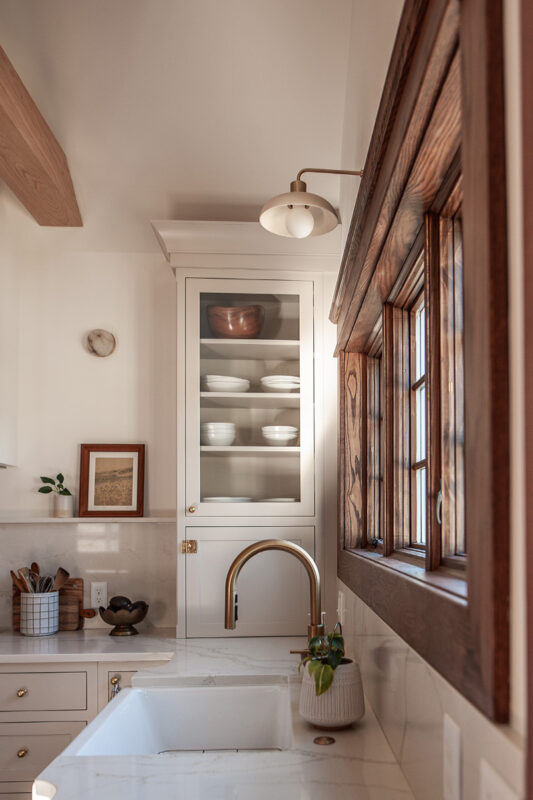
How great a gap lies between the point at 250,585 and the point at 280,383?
751mm

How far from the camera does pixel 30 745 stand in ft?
8.38

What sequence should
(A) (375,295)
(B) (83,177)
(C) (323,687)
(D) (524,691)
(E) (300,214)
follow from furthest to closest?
(B) (83,177) → (E) (300,214) → (A) (375,295) → (C) (323,687) → (D) (524,691)

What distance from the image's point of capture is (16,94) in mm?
2236

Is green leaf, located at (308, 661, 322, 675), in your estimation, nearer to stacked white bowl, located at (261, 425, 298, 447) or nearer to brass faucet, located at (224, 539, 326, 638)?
brass faucet, located at (224, 539, 326, 638)

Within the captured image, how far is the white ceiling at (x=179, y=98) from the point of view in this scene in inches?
99.0

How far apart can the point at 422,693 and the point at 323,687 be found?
0.40m

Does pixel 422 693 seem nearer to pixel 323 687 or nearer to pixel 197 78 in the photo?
pixel 323 687

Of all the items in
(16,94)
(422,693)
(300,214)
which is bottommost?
(422,693)

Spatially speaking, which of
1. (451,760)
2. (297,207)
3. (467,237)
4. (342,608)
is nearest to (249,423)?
(342,608)

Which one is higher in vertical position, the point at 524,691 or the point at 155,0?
the point at 155,0

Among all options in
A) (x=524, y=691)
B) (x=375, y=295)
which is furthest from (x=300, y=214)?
(x=524, y=691)

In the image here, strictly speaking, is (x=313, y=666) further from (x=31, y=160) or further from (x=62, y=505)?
(x=31, y=160)

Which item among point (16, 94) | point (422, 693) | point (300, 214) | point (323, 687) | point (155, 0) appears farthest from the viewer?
point (155, 0)

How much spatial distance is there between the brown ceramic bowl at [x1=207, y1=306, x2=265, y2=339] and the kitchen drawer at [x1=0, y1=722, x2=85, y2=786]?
144cm
